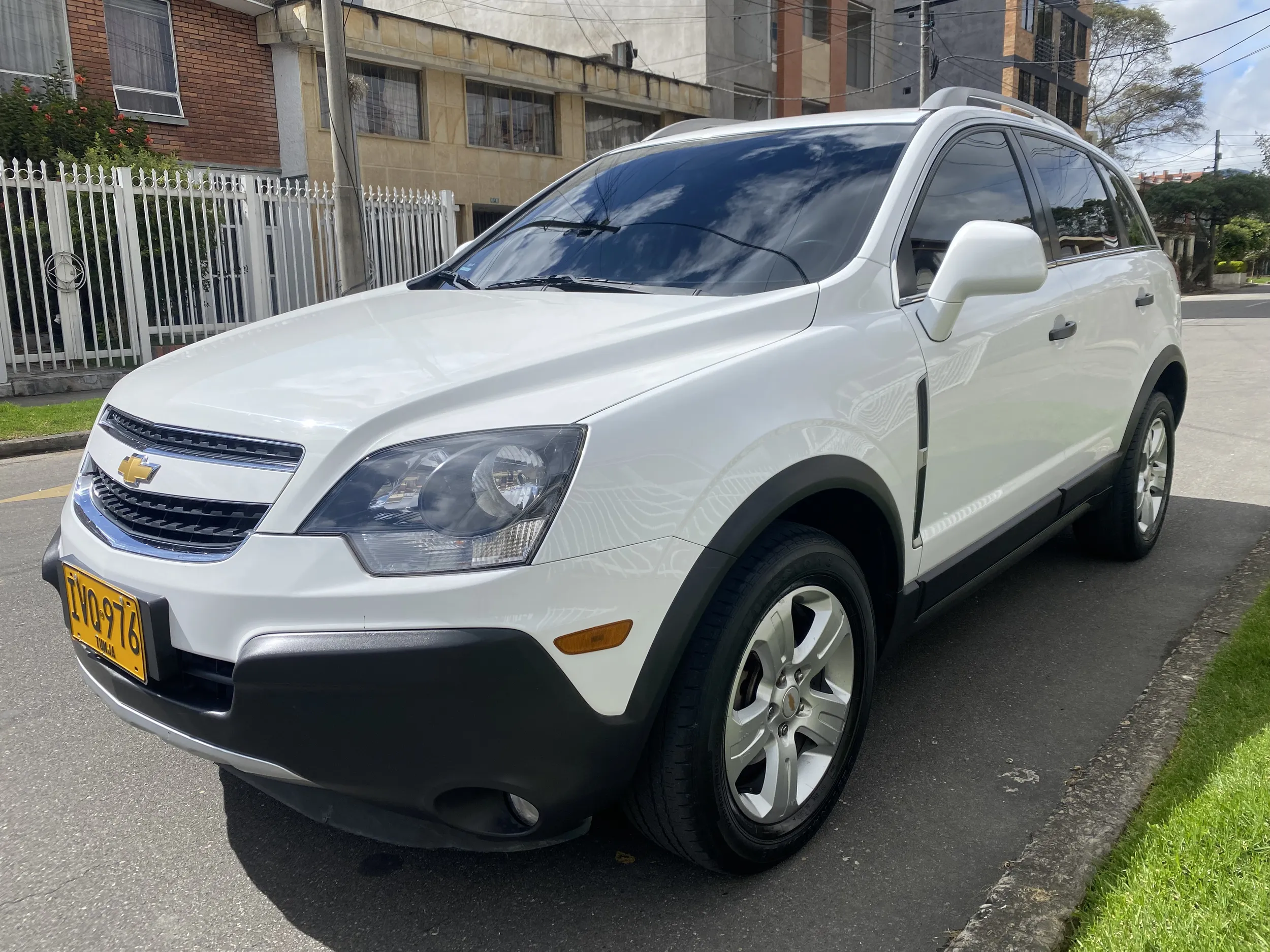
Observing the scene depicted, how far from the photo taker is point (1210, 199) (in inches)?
1582

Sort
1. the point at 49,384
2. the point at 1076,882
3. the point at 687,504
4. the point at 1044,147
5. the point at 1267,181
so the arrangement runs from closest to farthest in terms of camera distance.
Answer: the point at 687,504
the point at 1076,882
the point at 1044,147
the point at 49,384
the point at 1267,181

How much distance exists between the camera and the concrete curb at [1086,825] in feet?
6.45

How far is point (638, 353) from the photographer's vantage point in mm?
2104

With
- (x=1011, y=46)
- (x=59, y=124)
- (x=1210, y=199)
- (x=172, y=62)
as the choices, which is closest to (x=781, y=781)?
(x=59, y=124)

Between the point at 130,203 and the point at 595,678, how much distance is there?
1107 cm

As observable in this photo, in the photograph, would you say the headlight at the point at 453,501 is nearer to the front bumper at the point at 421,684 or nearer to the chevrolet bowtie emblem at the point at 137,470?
the front bumper at the point at 421,684

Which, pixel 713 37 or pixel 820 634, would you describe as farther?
pixel 713 37

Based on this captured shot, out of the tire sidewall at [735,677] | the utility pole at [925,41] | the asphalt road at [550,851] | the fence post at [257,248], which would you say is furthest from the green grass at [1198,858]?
the utility pole at [925,41]

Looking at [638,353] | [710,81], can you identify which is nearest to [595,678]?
[638,353]

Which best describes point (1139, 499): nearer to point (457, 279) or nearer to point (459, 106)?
point (457, 279)

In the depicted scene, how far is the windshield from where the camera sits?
2.65 meters

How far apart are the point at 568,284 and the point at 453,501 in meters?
1.23

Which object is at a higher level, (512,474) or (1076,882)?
(512,474)

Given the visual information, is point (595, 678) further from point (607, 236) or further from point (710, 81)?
point (710, 81)
